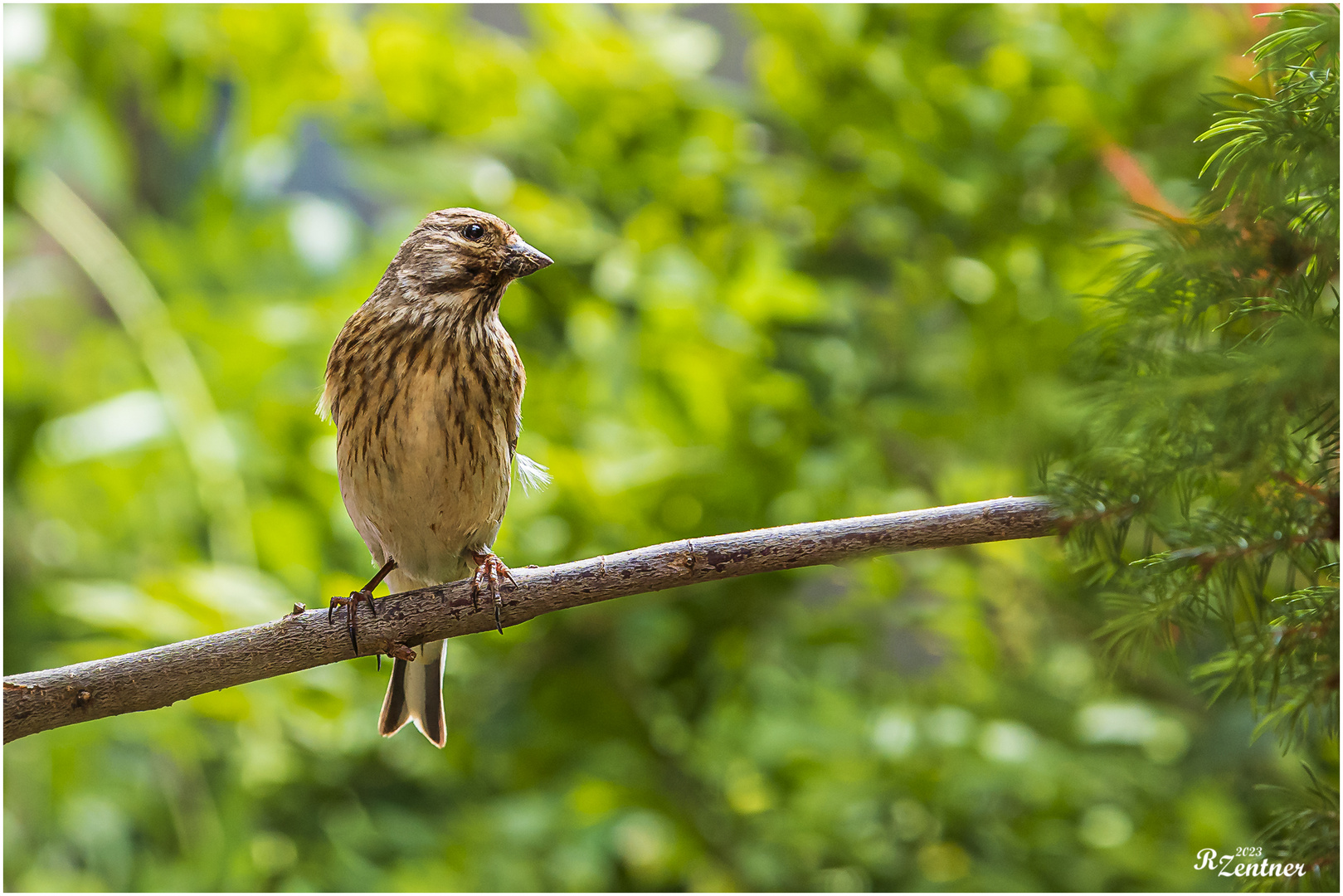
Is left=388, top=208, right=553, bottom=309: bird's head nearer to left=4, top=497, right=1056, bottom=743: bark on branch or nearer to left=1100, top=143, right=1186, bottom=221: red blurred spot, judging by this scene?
left=4, top=497, right=1056, bottom=743: bark on branch

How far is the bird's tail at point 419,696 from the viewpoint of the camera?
2.80 ft

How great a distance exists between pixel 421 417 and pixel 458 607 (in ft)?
0.83

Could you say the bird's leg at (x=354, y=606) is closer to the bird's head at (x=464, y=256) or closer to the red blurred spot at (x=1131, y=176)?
the bird's head at (x=464, y=256)

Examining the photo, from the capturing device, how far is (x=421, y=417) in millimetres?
894

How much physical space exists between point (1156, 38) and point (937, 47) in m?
0.35

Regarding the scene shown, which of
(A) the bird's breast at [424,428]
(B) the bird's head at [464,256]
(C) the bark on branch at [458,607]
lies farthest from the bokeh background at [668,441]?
(C) the bark on branch at [458,607]

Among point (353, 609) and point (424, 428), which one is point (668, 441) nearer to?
point (424, 428)

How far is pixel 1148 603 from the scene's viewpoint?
2.18 ft

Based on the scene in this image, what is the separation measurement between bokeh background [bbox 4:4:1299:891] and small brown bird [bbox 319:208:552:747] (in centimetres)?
51

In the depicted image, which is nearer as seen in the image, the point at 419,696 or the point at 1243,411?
the point at 1243,411

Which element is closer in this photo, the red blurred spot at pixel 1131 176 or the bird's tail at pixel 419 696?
the bird's tail at pixel 419 696

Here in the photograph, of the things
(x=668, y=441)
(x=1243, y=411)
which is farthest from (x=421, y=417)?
(x=668, y=441)

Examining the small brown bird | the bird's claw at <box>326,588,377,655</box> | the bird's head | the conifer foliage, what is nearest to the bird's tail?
the small brown bird

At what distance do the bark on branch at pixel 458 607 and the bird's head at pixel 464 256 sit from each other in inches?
8.8
